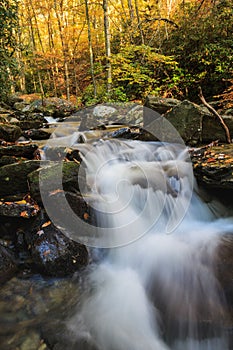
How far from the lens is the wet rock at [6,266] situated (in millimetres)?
3150

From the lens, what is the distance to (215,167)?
4.27 m

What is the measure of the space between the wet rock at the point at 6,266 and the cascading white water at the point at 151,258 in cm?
106

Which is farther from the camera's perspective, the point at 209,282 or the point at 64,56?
the point at 64,56

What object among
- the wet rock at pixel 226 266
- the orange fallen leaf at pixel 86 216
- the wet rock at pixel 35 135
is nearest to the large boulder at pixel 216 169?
the wet rock at pixel 226 266

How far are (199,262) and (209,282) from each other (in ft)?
1.14

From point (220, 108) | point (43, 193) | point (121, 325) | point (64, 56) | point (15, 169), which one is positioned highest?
point (64, 56)

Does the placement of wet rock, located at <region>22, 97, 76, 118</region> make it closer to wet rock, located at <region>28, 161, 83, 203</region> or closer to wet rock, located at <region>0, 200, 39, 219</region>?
wet rock, located at <region>28, 161, 83, 203</region>

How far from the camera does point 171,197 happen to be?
4.53m

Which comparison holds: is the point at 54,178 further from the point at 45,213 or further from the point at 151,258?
the point at 151,258

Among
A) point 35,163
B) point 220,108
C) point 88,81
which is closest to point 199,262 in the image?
point 35,163

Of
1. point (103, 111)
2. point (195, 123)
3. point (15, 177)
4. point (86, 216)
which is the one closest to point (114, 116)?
point (103, 111)

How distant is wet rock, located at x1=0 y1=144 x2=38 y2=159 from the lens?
4789mm

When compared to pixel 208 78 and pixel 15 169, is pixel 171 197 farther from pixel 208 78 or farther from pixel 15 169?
pixel 208 78

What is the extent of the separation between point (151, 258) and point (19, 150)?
3237 millimetres
